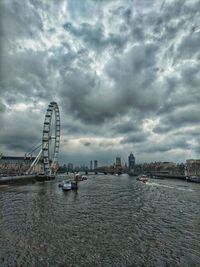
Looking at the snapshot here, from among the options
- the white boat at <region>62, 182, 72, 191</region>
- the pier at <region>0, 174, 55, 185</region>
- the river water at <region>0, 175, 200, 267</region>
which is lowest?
the river water at <region>0, 175, 200, 267</region>

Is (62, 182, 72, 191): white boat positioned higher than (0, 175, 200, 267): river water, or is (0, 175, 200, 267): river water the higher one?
(62, 182, 72, 191): white boat

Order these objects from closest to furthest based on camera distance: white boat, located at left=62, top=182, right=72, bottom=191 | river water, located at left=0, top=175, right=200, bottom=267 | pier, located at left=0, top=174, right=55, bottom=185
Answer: river water, located at left=0, top=175, right=200, bottom=267, white boat, located at left=62, top=182, right=72, bottom=191, pier, located at left=0, top=174, right=55, bottom=185

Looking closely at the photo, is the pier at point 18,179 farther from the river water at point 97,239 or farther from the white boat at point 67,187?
the river water at point 97,239

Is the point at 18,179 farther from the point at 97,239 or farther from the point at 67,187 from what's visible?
the point at 97,239

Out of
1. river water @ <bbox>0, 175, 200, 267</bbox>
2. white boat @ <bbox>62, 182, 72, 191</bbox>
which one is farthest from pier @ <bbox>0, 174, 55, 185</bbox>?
river water @ <bbox>0, 175, 200, 267</bbox>

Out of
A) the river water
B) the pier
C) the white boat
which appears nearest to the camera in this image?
the river water

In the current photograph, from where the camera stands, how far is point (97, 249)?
19922 mm

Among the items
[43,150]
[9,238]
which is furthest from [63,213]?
[43,150]

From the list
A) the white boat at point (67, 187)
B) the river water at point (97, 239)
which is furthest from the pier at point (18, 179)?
the river water at point (97, 239)

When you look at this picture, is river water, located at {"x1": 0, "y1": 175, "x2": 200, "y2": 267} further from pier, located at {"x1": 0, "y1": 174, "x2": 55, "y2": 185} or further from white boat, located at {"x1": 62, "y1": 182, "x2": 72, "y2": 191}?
pier, located at {"x1": 0, "y1": 174, "x2": 55, "y2": 185}

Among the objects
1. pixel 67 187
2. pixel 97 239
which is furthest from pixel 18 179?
pixel 97 239

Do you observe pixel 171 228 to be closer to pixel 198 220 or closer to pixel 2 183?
pixel 198 220

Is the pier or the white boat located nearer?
the white boat

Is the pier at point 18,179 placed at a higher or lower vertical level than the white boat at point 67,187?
higher
